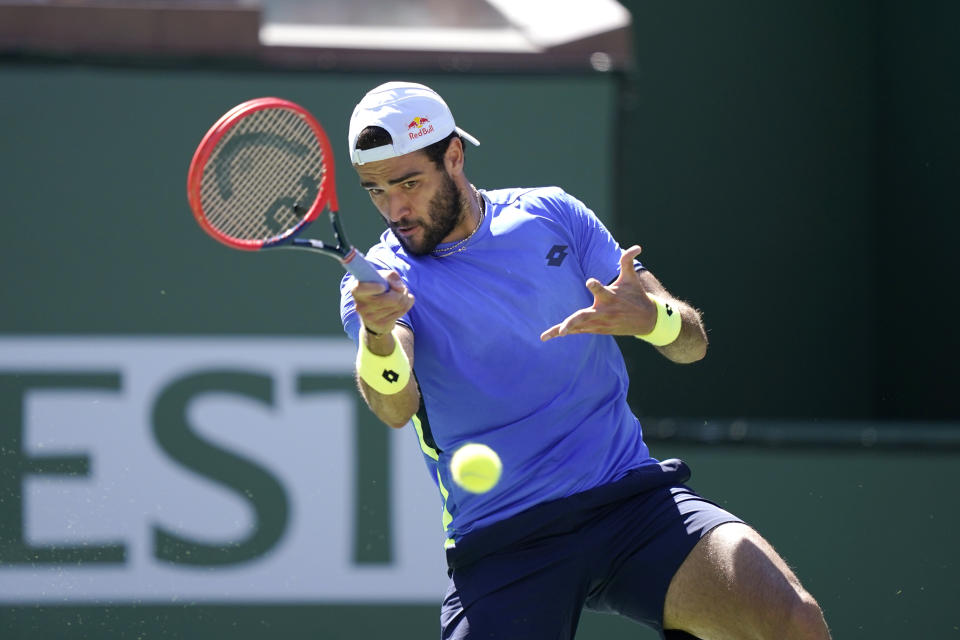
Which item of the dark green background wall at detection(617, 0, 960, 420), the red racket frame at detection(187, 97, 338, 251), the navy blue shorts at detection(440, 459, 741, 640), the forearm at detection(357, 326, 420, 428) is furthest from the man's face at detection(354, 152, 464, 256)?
the dark green background wall at detection(617, 0, 960, 420)

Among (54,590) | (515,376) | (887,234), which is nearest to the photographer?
(515,376)

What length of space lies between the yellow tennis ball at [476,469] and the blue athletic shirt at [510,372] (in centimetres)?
32

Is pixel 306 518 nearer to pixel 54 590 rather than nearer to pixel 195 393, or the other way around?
pixel 195 393

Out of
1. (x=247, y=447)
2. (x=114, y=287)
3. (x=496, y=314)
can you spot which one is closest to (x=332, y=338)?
(x=247, y=447)

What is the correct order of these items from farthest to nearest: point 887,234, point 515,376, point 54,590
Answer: point 887,234, point 54,590, point 515,376

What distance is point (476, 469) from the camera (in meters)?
3.11

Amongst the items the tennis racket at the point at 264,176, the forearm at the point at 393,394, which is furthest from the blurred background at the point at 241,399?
the forearm at the point at 393,394

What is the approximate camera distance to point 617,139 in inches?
208

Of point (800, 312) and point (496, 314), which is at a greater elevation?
point (496, 314)

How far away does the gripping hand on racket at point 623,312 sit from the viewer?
10.4 feet

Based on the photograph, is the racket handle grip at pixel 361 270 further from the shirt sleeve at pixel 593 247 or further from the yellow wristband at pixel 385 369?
the shirt sleeve at pixel 593 247

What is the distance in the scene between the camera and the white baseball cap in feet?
11.2

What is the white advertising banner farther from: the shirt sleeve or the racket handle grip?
the racket handle grip

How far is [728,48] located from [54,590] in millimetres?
4673
